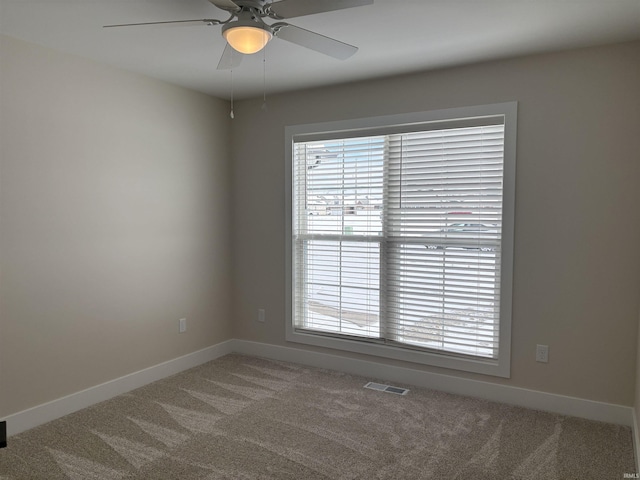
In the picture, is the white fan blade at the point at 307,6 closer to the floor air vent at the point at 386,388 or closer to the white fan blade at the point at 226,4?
the white fan blade at the point at 226,4

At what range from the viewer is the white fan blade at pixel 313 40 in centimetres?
225

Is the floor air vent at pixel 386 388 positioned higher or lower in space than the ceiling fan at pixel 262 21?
lower

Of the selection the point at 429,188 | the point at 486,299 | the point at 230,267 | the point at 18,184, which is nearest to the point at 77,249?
the point at 18,184

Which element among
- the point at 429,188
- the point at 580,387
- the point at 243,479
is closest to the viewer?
the point at 243,479

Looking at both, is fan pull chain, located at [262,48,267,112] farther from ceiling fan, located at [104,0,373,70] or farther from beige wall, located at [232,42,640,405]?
beige wall, located at [232,42,640,405]

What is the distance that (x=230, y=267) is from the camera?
472cm

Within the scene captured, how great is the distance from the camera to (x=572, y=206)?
3.18m

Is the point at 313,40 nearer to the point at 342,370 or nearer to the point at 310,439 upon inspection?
the point at 310,439

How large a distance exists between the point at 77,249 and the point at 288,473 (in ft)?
6.89

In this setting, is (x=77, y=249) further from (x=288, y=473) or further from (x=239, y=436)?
(x=288, y=473)

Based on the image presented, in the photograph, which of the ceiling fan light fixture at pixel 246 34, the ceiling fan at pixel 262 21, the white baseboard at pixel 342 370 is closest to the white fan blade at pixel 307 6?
the ceiling fan at pixel 262 21

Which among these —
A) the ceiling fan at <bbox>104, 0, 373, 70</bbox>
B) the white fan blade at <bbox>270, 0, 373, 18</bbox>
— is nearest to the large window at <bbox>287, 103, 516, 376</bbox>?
the ceiling fan at <bbox>104, 0, 373, 70</bbox>

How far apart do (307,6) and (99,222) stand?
2.31m

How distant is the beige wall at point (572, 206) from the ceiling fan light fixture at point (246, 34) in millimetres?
1840
